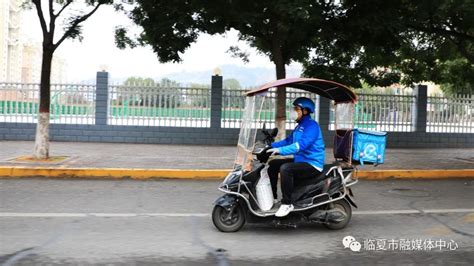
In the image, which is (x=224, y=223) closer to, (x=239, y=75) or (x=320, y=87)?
Result: (x=320, y=87)

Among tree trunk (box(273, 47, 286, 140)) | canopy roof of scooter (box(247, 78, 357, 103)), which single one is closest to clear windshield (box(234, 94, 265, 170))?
canopy roof of scooter (box(247, 78, 357, 103))

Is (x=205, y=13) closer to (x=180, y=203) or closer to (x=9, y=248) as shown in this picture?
(x=180, y=203)

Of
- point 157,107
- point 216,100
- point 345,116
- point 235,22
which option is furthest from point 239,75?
point 345,116

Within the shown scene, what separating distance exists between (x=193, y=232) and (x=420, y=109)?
41.2ft

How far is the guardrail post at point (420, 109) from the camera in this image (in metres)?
16.4

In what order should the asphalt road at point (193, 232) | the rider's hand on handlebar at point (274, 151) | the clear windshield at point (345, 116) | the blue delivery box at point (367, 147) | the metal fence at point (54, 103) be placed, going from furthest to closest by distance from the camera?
1. the metal fence at point (54, 103)
2. the clear windshield at point (345, 116)
3. the blue delivery box at point (367, 147)
4. the rider's hand on handlebar at point (274, 151)
5. the asphalt road at point (193, 232)

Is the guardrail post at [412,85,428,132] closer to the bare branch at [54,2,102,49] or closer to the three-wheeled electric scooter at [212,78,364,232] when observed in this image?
the bare branch at [54,2,102,49]

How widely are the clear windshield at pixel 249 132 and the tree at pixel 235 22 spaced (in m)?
3.11

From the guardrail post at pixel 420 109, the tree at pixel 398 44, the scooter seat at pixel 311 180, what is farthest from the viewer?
the guardrail post at pixel 420 109

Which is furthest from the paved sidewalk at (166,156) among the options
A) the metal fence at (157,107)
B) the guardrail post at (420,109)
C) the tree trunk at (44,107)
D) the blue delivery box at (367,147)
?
the blue delivery box at (367,147)

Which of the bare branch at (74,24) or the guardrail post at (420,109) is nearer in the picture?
the bare branch at (74,24)

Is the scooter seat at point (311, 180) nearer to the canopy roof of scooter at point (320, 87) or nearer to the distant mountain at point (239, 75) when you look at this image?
the canopy roof of scooter at point (320, 87)

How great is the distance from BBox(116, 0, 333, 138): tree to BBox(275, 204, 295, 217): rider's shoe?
13.1ft

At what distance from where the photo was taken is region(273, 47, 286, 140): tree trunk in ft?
37.8
